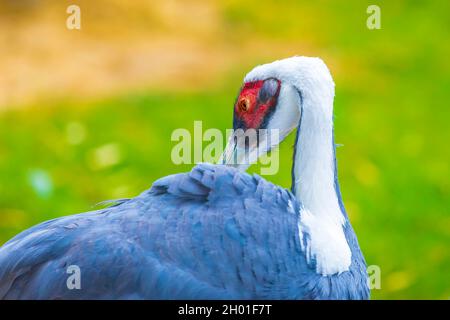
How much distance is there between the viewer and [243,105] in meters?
3.95

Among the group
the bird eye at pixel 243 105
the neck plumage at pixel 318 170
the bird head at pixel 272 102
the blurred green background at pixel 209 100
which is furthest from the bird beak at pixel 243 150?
the blurred green background at pixel 209 100

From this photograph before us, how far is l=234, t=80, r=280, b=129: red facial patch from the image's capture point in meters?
3.89

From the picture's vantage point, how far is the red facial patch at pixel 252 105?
3.89m

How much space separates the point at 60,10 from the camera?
9.38m

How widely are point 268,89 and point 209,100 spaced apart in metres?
4.60

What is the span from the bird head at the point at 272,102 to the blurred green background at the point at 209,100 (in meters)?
2.24

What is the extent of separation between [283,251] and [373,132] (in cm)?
485

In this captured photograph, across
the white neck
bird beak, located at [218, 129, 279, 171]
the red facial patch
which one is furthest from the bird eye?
the white neck

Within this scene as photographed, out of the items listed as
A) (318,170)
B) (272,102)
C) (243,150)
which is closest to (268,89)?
(272,102)

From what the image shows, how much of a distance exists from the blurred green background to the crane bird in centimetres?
235

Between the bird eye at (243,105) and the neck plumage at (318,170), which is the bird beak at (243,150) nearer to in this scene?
the bird eye at (243,105)

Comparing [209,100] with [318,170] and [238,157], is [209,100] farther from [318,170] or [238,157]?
[318,170]

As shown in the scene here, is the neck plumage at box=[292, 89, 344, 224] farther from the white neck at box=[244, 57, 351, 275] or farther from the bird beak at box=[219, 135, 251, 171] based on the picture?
the bird beak at box=[219, 135, 251, 171]
